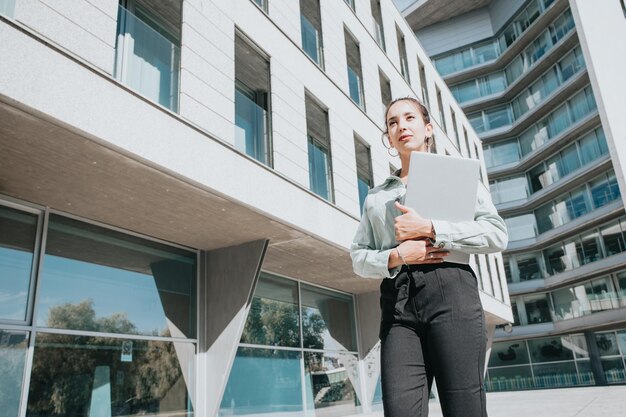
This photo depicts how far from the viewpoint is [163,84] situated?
6.88 meters

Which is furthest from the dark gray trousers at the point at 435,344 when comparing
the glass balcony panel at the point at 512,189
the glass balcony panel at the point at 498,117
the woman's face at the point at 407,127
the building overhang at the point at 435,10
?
the building overhang at the point at 435,10

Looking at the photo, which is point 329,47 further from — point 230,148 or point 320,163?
point 230,148

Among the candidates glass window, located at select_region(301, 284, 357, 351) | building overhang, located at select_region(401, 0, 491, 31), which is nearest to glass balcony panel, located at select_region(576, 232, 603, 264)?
building overhang, located at select_region(401, 0, 491, 31)

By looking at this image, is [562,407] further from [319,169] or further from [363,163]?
[319,169]

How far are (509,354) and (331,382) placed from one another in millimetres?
25911

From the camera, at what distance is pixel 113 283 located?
25.0 ft

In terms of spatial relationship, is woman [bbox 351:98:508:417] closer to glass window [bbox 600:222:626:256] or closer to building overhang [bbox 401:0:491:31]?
glass window [bbox 600:222:626:256]

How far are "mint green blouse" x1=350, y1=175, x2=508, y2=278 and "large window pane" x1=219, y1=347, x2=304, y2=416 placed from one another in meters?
7.67

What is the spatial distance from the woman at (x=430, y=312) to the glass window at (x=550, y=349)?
34.7 metres

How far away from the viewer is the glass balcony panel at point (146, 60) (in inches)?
253

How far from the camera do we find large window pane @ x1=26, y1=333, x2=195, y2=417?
646 cm

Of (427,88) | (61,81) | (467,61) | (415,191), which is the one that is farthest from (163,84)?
(467,61)

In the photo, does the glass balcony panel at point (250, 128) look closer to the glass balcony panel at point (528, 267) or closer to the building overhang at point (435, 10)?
the glass balcony panel at point (528, 267)

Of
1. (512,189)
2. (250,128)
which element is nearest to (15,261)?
(250,128)
